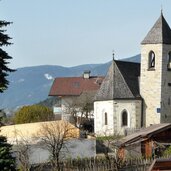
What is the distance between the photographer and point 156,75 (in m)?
72.8

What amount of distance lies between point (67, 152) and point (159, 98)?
22.1m

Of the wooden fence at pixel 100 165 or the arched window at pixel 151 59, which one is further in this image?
the arched window at pixel 151 59

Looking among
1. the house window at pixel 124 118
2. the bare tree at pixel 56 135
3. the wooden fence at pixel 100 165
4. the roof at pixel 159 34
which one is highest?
the roof at pixel 159 34

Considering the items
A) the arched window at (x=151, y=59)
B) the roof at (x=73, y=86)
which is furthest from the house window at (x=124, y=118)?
the roof at (x=73, y=86)

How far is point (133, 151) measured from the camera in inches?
2096

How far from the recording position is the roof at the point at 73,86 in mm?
104925

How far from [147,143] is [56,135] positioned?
8.44 metres

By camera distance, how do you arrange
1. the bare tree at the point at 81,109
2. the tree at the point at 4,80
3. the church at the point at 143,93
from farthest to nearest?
the bare tree at the point at 81,109 → the church at the point at 143,93 → the tree at the point at 4,80

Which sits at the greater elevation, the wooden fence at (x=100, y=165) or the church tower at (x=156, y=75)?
the church tower at (x=156, y=75)

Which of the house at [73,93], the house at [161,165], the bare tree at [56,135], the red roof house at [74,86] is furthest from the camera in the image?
the red roof house at [74,86]

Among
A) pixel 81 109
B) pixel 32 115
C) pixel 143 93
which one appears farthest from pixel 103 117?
pixel 32 115

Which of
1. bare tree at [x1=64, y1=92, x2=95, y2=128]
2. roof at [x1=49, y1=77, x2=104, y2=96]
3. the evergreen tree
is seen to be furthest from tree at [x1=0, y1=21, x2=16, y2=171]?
roof at [x1=49, y1=77, x2=104, y2=96]

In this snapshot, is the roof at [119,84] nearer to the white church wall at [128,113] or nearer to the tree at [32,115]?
the white church wall at [128,113]

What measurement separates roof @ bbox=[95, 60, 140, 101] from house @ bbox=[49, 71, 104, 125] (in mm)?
13845
